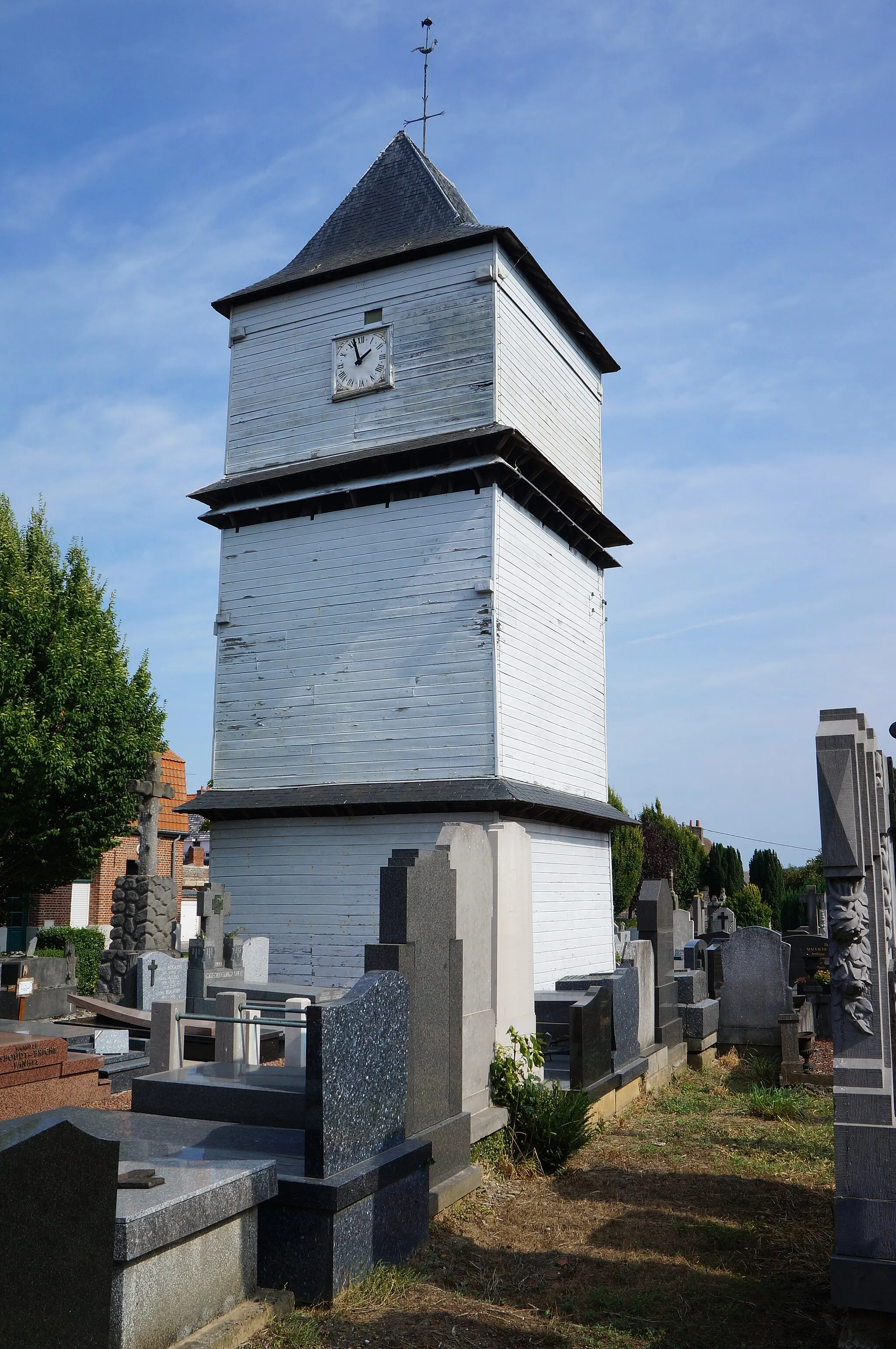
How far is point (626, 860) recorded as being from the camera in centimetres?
3866

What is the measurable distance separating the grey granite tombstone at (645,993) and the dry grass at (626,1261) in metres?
2.07

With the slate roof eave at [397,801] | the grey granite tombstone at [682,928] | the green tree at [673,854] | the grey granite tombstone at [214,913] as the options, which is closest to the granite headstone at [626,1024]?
the grey granite tombstone at [682,928]

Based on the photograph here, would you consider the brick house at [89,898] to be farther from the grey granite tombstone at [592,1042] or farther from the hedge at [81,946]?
the grey granite tombstone at [592,1042]

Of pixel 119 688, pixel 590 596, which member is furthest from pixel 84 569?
pixel 590 596

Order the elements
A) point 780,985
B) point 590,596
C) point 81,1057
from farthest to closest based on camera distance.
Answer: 1. point 590,596
2. point 780,985
3. point 81,1057

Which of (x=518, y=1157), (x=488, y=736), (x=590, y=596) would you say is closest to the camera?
(x=518, y=1157)

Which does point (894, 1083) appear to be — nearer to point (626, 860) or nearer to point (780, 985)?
→ point (780, 985)

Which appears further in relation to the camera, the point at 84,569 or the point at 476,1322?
the point at 84,569

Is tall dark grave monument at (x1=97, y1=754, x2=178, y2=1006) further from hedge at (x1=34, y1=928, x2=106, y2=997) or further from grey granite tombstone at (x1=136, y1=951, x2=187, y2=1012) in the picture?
hedge at (x1=34, y1=928, x2=106, y2=997)

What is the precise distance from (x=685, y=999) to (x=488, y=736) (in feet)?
15.1

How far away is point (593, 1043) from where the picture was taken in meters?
8.91

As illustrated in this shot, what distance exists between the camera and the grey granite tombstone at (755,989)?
39.2 feet

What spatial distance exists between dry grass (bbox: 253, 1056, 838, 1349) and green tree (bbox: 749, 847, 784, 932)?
36.7 m

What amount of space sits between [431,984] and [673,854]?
39.2 metres
